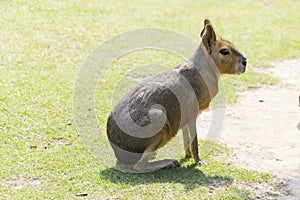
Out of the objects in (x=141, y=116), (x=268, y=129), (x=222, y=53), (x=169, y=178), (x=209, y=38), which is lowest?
(x=169, y=178)

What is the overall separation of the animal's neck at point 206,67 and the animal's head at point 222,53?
56 mm

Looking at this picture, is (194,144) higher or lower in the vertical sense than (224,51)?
lower

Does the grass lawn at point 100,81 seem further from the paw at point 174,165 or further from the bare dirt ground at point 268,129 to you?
the bare dirt ground at point 268,129

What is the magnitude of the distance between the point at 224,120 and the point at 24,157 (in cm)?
286

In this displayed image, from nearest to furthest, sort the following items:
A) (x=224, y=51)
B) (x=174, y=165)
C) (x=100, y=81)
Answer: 1. (x=174, y=165)
2. (x=224, y=51)
3. (x=100, y=81)

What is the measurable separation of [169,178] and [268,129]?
208cm

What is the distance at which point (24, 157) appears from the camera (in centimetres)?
648

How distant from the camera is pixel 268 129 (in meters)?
7.77

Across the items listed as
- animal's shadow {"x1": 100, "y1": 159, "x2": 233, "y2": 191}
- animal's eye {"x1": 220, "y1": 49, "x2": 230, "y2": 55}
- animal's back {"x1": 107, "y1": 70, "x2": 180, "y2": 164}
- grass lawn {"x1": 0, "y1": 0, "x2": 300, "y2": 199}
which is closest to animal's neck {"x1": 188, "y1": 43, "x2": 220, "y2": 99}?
animal's eye {"x1": 220, "y1": 49, "x2": 230, "y2": 55}

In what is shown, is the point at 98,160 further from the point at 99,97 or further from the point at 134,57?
the point at 134,57

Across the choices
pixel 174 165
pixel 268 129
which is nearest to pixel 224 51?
pixel 174 165

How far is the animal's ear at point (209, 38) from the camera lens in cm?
656

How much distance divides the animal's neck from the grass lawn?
2.71 feet

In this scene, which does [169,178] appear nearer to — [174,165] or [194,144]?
[174,165]
